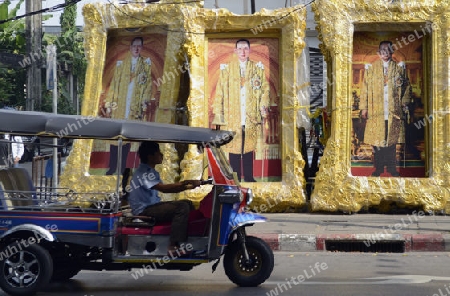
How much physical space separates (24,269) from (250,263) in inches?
86.0

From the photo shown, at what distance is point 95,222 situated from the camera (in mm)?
7551

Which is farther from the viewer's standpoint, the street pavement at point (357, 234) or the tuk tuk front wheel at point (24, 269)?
the street pavement at point (357, 234)

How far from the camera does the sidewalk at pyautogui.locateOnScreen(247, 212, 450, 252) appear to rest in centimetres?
1138

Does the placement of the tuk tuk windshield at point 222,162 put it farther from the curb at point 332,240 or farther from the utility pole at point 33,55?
the utility pole at point 33,55

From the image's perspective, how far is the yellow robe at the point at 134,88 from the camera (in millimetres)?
14992

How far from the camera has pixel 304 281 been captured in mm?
8305

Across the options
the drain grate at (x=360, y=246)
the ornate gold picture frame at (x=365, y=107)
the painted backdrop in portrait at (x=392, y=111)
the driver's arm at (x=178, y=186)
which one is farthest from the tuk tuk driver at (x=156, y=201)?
the painted backdrop in portrait at (x=392, y=111)

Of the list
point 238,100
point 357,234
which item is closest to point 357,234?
point 357,234

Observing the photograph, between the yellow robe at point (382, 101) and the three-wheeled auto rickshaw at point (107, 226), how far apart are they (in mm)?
6610

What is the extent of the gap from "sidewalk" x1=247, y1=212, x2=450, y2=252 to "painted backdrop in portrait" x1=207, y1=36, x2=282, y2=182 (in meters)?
1.42

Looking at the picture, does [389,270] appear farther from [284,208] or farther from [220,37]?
[220,37]

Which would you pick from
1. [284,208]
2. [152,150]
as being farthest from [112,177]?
[152,150]

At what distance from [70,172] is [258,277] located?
24.8ft

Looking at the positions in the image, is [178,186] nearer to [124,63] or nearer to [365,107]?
[365,107]
